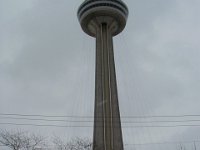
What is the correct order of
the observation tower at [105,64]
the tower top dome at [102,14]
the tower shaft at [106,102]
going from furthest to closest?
the tower top dome at [102,14], the observation tower at [105,64], the tower shaft at [106,102]

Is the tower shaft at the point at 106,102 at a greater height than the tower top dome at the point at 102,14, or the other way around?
the tower top dome at the point at 102,14

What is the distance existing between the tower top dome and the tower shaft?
5.14 meters

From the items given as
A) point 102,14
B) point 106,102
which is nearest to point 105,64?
point 106,102

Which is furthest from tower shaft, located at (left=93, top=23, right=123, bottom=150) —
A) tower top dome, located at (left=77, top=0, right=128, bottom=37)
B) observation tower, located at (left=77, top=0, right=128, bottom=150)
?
tower top dome, located at (left=77, top=0, right=128, bottom=37)

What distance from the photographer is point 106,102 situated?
72625mm

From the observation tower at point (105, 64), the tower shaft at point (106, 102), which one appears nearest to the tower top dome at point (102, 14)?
the observation tower at point (105, 64)

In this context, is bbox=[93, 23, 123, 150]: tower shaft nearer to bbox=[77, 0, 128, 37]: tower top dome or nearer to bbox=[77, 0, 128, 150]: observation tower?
bbox=[77, 0, 128, 150]: observation tower

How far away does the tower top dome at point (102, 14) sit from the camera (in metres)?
81.5

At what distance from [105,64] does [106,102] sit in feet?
30.6

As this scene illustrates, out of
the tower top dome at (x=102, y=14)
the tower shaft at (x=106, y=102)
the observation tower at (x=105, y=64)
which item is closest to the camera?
the tower shaft at (x=106, y=102)

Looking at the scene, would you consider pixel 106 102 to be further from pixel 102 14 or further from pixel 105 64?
pixel 102 14

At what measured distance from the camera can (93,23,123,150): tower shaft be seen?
229 feet

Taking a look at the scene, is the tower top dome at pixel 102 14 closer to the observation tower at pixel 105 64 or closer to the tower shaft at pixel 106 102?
the observation tower at pixel 105 64

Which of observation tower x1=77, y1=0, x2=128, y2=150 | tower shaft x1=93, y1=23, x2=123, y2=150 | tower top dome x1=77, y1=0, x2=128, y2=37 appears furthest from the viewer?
tower top dome x1=77, y1=0, x2=128, y2=37
